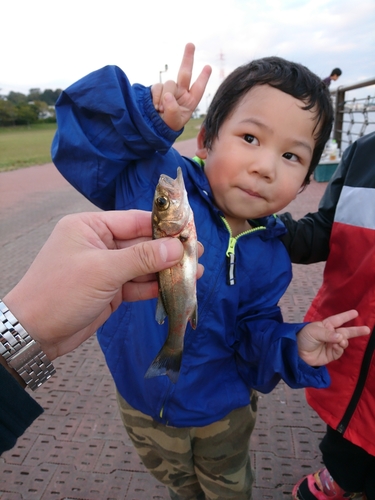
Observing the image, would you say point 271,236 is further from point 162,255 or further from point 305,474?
point 305,474

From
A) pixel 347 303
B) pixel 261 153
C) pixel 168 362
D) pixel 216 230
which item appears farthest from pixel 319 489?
pixel 261 153

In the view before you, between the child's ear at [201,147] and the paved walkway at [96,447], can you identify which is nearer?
the child's ear at [201,147]

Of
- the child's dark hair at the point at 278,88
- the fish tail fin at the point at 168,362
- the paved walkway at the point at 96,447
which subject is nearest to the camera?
the fish tail fin at the point at 168,362

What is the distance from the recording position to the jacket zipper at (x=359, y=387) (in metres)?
1.77

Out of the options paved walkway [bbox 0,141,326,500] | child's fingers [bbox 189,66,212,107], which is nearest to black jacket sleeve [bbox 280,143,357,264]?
child's fingers [bbox 189,66,212,107]

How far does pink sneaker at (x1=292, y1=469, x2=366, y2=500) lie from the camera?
2037 mm

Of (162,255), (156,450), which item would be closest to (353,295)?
(162,255)

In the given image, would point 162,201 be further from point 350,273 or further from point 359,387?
point 359,387

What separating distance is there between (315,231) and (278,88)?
0.85 meters

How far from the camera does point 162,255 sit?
4.10 ft

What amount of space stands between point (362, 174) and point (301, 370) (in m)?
1.05

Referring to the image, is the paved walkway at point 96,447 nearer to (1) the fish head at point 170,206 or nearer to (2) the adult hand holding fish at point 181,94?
(1) the fish head at point 170,206

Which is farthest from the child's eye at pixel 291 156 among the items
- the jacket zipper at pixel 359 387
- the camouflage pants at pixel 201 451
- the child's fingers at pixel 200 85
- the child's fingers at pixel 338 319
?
the camouflage pants at pixel 201 451

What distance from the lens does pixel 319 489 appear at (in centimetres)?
205
